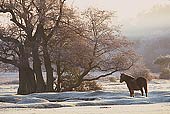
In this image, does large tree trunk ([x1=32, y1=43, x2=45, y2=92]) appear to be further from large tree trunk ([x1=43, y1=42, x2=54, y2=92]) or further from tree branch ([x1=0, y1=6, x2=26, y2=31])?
tree branch ([x1=0, y1=6, x2=26, y2=31])

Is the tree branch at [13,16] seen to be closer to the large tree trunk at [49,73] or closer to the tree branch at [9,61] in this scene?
the tree branch at [9,61]

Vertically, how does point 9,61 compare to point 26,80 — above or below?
above

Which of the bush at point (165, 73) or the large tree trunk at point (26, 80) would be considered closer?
the large tree trunk at point (26, 80)

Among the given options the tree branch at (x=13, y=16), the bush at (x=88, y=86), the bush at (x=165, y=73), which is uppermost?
the tree branch at (x=13, y=16)

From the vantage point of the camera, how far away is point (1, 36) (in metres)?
43.3

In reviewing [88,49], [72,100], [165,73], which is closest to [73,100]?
[72,100]

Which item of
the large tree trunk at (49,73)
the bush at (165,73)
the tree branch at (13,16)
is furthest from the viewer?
the bush at (165,73)

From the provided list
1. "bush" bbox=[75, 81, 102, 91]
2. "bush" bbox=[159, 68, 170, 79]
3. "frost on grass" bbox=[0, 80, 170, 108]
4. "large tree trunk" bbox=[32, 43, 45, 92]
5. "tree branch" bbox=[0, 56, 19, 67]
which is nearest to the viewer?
"frost on grass" bbox=[0, 80, 170, 108]

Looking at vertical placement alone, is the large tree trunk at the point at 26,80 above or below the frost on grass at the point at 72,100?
above

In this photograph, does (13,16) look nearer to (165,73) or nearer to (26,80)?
(26,80)

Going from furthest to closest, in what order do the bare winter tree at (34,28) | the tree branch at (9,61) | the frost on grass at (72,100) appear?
the tree branch at (9,61) < the bare winter tree at (34,28) < the frost on grass at (72,100)

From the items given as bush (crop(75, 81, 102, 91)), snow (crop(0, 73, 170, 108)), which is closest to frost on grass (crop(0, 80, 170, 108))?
snow (crop(0, 73, 170, 108))

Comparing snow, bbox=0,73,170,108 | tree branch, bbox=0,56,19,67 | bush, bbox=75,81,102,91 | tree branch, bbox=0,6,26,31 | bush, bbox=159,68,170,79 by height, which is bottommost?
Result: snow, bbox=0,73,170,108

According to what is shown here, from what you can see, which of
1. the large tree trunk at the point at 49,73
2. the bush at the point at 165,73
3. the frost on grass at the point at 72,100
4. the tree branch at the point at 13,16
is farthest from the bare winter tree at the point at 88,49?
the bush at the point at 165,73
